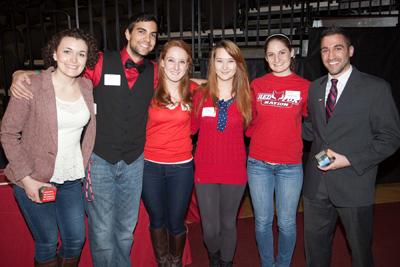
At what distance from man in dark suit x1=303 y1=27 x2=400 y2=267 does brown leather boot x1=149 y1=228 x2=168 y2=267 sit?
1.07 meters

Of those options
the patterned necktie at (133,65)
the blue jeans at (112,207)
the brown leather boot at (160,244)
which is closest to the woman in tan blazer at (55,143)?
the blue jeans at (112,207)

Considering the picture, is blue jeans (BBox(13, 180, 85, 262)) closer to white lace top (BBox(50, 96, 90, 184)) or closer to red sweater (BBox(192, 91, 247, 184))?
white lace top (BBox(50, 96, 90, 184))

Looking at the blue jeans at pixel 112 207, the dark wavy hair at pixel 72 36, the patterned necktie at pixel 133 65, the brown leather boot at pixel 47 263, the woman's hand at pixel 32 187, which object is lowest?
the brown leather boot at pixel 47 263

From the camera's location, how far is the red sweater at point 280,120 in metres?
2.34

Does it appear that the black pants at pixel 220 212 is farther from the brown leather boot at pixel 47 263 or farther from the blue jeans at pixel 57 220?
the brown leather boot at pixel 47 263

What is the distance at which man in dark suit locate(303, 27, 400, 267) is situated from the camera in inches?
80.9

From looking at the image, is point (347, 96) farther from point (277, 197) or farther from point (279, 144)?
point (277, 197)

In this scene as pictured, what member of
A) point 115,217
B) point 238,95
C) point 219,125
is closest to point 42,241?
point 115,217

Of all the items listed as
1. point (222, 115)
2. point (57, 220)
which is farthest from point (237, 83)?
point (57, 220)

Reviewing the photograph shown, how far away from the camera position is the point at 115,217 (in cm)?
233

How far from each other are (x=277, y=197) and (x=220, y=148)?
54 centimetres

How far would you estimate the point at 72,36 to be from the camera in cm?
199

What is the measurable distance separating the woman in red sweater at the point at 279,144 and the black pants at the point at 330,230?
0.12 meters

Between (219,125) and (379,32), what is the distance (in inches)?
116
